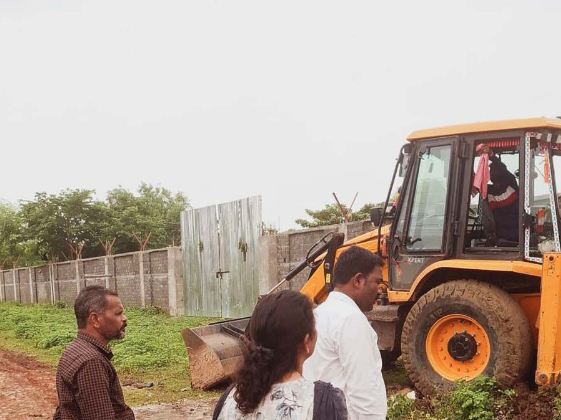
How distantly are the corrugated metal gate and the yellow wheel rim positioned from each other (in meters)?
8.00

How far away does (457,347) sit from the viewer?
639cm

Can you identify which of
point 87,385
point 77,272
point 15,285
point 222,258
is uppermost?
point 87,385

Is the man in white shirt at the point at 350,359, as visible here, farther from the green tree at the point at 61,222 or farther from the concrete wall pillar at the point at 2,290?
the concrete wall pillar at the point at 2,290

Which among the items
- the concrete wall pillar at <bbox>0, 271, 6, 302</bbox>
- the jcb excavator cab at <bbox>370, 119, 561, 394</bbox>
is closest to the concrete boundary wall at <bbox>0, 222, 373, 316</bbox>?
the concrete wall pillar at <bbox>0, 271, 6, 302</bbox>

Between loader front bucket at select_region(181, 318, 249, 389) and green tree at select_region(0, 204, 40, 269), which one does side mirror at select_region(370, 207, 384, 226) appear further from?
green tree at select_region(0, 204, 40, 269)

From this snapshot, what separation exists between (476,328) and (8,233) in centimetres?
3229

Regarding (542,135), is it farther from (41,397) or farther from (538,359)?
(41,397)

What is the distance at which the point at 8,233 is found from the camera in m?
34.3

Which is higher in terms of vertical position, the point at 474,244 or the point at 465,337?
the point at 474,244

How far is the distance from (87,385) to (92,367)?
0.28ft

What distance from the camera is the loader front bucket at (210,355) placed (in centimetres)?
793

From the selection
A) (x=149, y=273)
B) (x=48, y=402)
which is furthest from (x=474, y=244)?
(x=149, y=273)

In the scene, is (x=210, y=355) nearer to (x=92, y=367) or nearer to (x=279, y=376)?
(x=92, y=367)

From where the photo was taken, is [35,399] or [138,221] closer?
[35,399]
